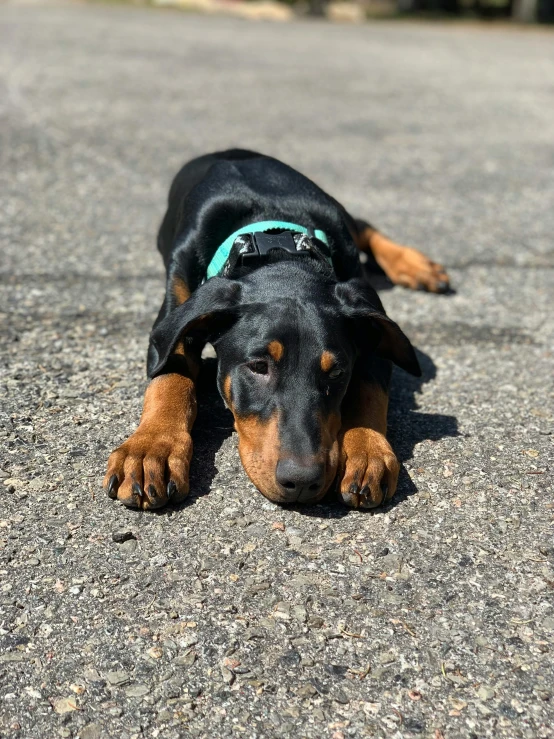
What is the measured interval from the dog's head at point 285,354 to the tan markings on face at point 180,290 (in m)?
0.55

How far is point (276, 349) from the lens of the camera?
10.7 feet

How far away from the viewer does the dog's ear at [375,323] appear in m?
3.46

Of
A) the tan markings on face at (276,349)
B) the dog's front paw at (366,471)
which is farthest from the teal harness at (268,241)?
the dog's front paw at (366,471)

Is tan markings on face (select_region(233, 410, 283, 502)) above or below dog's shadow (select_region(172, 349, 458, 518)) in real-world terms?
above

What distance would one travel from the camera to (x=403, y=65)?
15469mm

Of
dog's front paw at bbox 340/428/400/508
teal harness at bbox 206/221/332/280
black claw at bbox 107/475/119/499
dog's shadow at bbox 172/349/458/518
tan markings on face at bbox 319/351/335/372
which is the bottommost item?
dog's shadow at bbox 172/349/458/518

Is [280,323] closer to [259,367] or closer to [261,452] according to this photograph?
[259,367]

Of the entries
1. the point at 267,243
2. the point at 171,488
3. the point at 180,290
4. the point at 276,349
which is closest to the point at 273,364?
the point at 276,349

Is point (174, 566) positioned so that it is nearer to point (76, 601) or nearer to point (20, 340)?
point (76, 601)

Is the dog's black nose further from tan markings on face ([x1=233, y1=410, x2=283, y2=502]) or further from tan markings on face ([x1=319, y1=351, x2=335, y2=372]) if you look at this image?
tan markings on face ([x1=319, y1=351, x2=335, y2=372])

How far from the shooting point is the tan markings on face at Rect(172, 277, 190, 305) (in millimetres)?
4152

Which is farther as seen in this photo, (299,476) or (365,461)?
(365,461)

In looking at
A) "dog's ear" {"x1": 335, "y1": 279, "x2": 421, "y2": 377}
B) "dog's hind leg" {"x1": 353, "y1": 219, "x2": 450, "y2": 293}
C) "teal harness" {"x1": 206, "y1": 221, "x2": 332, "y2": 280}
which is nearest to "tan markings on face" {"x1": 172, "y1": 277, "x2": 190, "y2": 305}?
"teal harness" {"x1": 206, "y1": 221, "x2": 332, "y2": 280}

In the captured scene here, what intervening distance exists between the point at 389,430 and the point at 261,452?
2.99 feet
